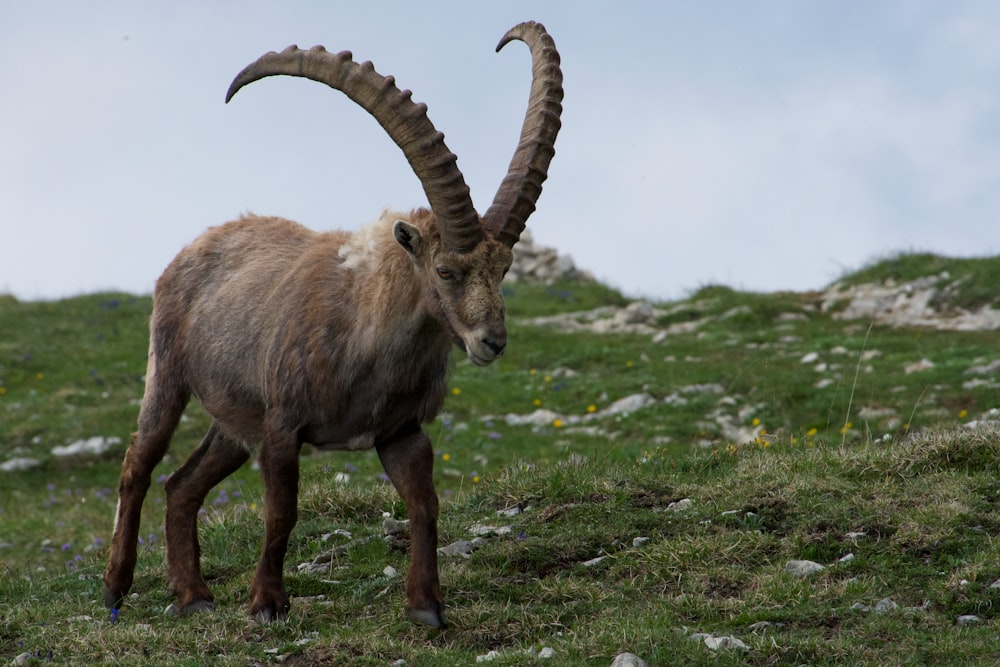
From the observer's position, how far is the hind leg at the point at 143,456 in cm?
859

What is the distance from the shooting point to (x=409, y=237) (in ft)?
23.4

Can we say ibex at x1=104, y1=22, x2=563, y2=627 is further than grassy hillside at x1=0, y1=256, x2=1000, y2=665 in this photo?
Yes

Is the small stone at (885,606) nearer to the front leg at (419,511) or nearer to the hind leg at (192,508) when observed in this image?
the front leg at (419,511)

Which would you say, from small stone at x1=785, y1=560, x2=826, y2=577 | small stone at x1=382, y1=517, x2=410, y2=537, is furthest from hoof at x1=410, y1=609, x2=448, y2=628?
small stone at x1=785, y1=560, x2=826, y2=577

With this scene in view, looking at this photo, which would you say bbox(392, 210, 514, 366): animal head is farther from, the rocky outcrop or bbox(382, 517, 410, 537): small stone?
the rocky outcrop

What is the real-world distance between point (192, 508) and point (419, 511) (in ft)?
7.50

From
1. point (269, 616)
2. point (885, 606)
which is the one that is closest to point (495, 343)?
point (269, 616)

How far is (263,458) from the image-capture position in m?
7.49

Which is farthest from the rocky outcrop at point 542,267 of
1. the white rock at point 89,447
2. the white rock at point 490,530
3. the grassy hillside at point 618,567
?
the white rock at point 490,530

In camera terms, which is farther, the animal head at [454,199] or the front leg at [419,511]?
the front leg at [419,511]

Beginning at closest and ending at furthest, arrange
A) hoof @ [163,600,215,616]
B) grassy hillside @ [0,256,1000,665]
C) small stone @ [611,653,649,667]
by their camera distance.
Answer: small stone @ [611,653,649,667], grassy hillside @ [0,256,1000,665], hoof @ [163,600,215,616]

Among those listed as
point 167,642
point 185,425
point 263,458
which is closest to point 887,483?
point 263,458

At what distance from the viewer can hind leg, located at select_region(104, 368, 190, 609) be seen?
28.2ft

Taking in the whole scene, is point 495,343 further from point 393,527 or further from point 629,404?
point 629,404
